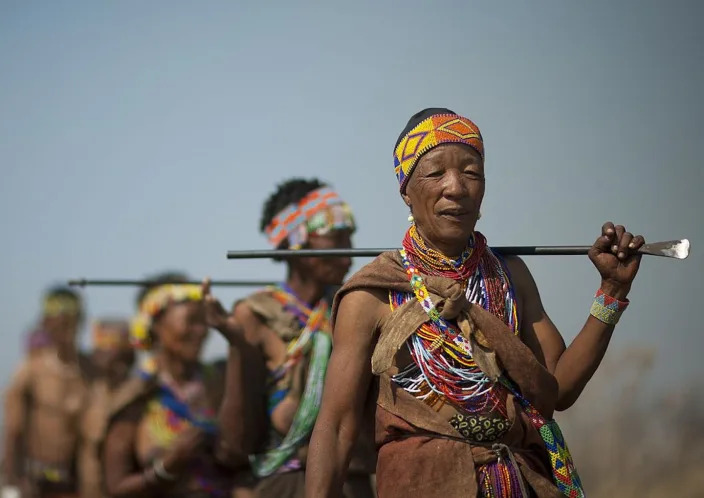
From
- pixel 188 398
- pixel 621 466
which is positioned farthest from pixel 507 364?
pixel 621 466

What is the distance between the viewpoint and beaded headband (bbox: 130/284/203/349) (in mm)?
9391

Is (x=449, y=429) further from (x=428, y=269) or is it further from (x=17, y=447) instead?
(x=17, y=447)

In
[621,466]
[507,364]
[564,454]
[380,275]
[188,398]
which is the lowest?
[621,466]

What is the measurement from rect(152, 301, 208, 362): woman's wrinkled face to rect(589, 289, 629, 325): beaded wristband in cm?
475

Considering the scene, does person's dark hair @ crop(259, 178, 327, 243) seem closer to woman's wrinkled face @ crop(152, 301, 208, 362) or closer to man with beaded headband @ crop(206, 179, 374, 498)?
man with beaded headband @ crop(206, 179, 374, 498)

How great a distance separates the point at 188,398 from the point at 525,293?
436 cm

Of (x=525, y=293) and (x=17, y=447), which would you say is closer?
(x=525, y=293)

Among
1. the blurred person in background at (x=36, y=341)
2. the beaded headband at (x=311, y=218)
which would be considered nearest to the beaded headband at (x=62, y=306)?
the blurred person in background at (x=36, y=341)

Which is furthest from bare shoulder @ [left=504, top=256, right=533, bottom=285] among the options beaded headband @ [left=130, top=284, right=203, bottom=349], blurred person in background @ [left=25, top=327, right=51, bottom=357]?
blurred person in background @ [left=25, top=327, right=51, bottom=357]

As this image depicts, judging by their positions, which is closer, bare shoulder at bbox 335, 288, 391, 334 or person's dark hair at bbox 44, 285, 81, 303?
bare shoulder at bbox 335, 288, 391, 334

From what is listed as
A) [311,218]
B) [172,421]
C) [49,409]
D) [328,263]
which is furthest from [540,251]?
[49,409]

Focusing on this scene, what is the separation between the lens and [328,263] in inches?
324

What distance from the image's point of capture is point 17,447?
11.4 metres

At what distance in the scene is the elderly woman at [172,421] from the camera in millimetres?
8391
